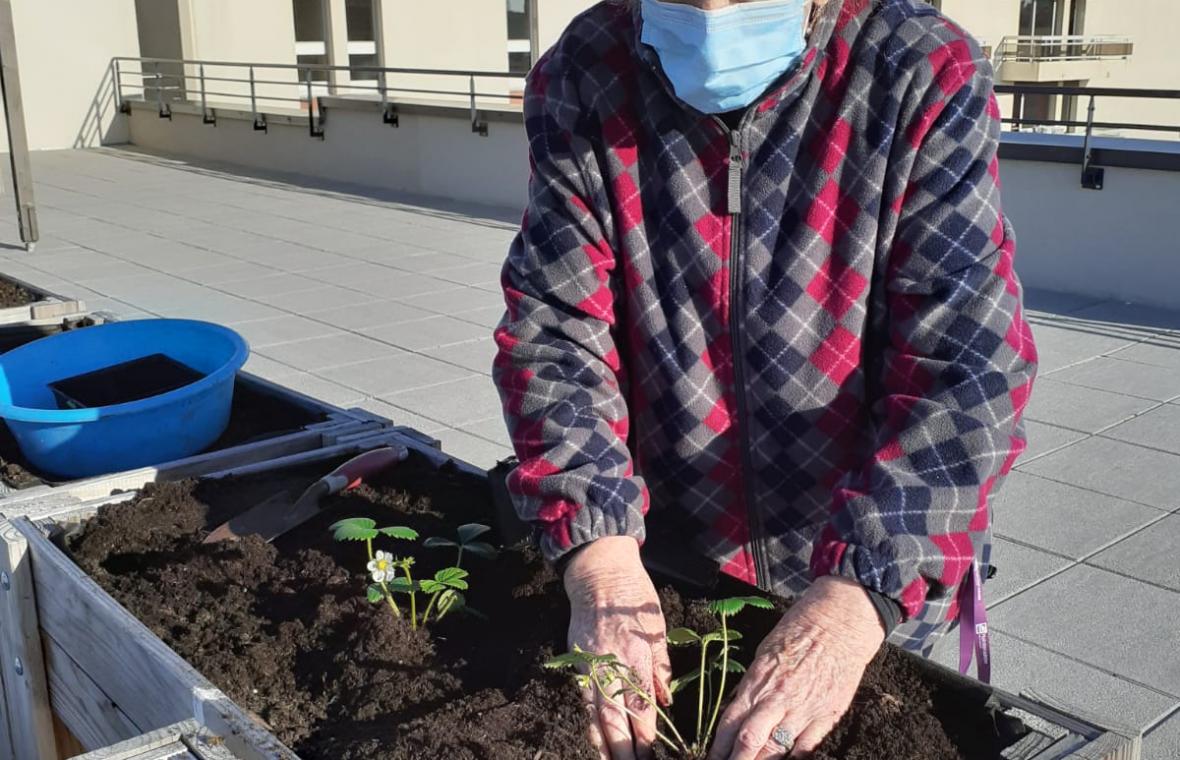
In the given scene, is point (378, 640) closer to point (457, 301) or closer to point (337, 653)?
point (337, 653)

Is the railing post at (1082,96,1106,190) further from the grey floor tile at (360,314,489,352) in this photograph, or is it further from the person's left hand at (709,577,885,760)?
the person's left hand at (709,577,885,760)

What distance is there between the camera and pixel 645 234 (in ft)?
5.29

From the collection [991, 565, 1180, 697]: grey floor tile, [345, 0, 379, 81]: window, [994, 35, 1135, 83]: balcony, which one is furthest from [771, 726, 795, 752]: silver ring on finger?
[994, 35, 1135, 83]: balcony

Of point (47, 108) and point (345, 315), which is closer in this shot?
point (345, 315)

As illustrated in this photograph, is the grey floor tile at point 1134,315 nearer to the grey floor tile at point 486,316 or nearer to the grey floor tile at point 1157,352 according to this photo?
the grey floor tile at point 1157,352

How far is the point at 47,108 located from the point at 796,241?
55.6ft

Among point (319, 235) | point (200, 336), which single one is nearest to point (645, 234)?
point (200, 336)

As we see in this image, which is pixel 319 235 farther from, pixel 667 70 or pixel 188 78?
pixel 667 70

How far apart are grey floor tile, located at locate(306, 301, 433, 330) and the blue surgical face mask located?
5146mm

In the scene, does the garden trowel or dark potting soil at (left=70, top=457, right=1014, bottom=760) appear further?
the garden trowel

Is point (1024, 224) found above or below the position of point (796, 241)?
below

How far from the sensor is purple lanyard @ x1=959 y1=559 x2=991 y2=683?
1.55 meters

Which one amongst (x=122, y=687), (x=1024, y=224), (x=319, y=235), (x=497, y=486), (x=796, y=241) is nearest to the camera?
(x=796, y=241)

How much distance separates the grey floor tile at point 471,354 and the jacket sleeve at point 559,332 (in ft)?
13.0
